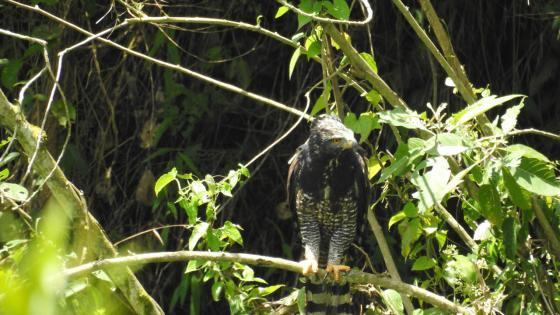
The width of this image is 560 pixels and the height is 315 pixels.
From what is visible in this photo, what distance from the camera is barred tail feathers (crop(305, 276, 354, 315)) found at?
12.5ft

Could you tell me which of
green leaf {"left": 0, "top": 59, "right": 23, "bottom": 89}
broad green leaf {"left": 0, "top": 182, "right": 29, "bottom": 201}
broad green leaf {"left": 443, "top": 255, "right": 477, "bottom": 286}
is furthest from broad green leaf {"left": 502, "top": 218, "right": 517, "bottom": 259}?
green leaf {"left": 0, "top": 59, "right": 23, "bottom": 89}

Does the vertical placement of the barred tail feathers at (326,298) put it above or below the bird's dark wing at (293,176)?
below

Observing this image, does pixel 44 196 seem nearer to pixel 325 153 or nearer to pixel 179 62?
pixel 179 62

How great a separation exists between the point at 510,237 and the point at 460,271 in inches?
10.3

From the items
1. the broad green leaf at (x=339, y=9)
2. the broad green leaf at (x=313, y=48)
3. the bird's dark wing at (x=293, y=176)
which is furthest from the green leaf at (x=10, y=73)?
the broad green leaf at (x=339, y=9)

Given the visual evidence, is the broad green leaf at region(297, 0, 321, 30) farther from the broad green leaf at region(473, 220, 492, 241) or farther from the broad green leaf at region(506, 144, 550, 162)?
the broad green leaf at region(473, 220, 492, 241)

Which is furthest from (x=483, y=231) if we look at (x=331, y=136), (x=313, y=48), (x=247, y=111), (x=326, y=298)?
(x=247, y=111)

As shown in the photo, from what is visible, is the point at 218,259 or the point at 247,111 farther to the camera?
the point at 247,111

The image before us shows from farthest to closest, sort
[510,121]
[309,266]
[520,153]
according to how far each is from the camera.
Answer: [309,266] < [510,121] < [520,153]

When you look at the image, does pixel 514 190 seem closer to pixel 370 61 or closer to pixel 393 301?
pixel 393 301

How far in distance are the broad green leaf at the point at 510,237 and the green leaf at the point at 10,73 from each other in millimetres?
2916

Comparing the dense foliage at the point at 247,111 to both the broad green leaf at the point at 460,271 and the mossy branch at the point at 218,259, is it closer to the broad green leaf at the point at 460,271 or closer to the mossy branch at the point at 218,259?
the broad green leaf at the point at 460,271

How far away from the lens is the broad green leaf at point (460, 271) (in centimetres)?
323

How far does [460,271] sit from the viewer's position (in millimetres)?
3248
